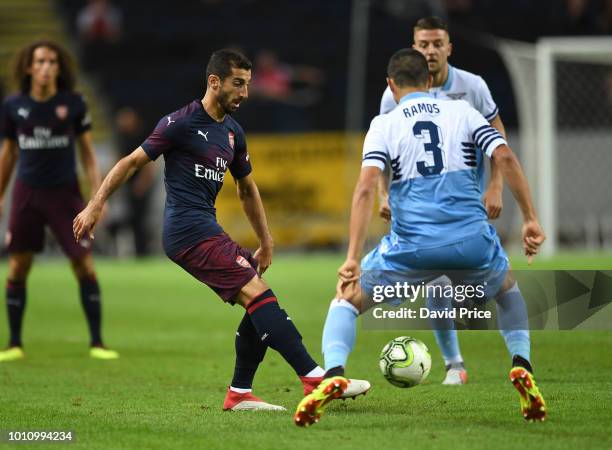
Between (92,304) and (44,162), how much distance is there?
1.21 m

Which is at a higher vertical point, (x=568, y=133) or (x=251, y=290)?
(x=568, y=133)

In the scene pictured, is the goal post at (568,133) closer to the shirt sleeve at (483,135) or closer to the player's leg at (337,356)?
the shirt sleeve at (483,135)

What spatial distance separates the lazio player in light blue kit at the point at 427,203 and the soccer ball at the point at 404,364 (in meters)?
0.53

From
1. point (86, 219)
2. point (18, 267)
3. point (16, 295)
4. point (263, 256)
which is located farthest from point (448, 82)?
point (16, 295)

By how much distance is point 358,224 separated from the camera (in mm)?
5516

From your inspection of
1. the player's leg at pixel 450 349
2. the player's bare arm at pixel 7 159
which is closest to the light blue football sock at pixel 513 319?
the player's leg at pixel 450 349

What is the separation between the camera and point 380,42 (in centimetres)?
2427

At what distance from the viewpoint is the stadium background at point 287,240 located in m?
5.89

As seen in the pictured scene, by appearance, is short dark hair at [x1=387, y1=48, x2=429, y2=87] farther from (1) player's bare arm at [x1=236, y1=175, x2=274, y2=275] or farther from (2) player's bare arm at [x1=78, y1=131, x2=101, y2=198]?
(2) player's bare arm at [x1=78, y1=131, x2=101, y2=198]

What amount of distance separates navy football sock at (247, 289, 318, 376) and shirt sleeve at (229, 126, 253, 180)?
830 millimetres

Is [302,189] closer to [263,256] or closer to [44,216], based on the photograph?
[44,216]

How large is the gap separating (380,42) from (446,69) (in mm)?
17096

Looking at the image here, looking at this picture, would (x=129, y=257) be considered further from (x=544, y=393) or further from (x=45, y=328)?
(x=544, y=393)

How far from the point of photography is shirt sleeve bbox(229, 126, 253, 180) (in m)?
6.50
